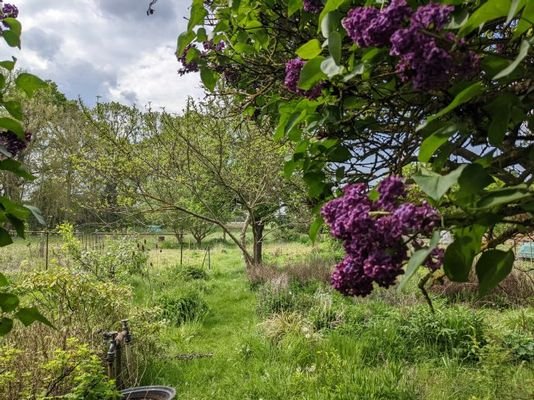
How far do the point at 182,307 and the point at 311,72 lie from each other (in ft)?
19.5

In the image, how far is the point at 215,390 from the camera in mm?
3705

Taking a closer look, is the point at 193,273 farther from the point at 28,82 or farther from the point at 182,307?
the point at 28,82

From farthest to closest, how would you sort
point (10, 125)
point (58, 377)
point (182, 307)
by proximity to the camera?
point (182, 307) → point (58, 377) → point (10, 125)

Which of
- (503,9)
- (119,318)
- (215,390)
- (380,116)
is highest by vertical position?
(380,116)

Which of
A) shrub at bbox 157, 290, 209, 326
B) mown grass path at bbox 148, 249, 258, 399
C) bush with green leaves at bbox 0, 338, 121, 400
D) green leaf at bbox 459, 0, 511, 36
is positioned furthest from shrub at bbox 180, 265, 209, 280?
green leaf at bbox 459, 0, 511, 36

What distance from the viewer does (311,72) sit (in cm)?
→ 72

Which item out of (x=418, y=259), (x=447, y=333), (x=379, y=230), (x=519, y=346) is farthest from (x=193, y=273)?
(x=418, y=259)

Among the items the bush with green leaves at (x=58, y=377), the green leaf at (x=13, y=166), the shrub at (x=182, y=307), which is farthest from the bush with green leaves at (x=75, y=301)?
the green leaf at (x=13, y=166)

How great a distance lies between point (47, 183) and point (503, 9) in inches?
739

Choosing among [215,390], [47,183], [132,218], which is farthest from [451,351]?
[47,183]

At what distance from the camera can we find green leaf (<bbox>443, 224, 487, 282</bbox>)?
1.88ft

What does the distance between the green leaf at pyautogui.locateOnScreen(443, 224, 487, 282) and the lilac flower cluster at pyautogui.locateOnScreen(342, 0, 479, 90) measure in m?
0.19

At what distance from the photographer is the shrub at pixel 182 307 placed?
19.9 ft

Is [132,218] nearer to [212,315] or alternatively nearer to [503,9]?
[212,315]
